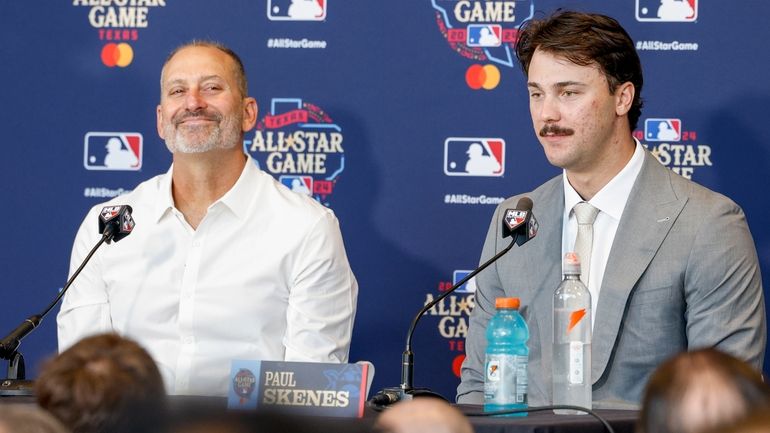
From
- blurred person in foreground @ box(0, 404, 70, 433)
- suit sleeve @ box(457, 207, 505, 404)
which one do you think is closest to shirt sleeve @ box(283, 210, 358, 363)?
suit sleeve @ box(457, 207, 505, 404)

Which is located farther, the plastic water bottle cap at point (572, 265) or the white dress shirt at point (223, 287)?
the white dress shirt at point (223, 287)

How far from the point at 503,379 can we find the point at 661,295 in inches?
24.8

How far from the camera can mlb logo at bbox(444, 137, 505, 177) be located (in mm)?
3586

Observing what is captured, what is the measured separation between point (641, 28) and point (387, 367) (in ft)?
4.71

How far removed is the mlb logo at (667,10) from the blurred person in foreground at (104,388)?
2.68m

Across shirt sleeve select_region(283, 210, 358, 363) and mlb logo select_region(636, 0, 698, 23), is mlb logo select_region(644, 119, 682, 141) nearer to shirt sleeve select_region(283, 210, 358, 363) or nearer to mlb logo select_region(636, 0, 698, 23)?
mlb logo select_region(636, 0, 698, 23)

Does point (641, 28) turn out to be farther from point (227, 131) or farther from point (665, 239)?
point (227, 131)

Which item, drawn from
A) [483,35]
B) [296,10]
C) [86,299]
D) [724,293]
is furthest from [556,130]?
[86,299]

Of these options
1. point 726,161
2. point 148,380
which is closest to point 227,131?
point 726,161

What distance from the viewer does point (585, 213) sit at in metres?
2.80

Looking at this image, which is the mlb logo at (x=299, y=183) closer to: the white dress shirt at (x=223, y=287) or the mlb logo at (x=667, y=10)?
the white dress shirt at (x=223, y=287)

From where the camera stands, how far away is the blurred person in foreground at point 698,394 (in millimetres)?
1047

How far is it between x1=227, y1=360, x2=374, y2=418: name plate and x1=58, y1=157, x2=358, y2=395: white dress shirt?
994 mm

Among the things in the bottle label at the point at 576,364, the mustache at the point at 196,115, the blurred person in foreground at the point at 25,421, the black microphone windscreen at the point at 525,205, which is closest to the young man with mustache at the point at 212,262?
the mustache at the point at 196,115
